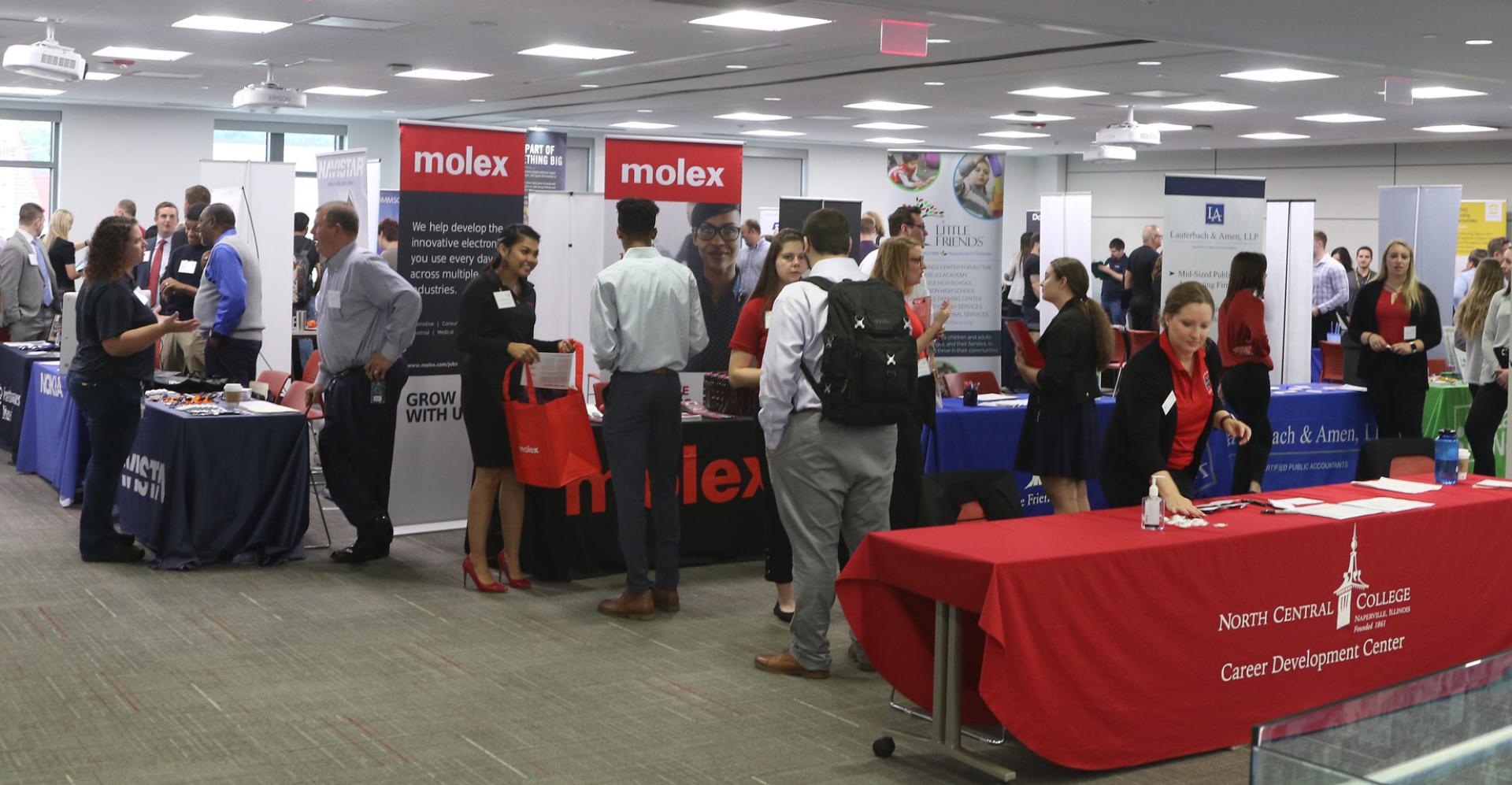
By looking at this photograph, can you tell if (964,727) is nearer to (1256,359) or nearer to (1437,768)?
(1437,768)

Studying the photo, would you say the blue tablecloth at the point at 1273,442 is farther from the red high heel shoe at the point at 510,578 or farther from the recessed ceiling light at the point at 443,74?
the recessed ceiling light at the point at 443,74

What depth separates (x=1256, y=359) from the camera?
701cm

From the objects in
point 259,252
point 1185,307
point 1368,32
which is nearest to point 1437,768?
point 1185,307

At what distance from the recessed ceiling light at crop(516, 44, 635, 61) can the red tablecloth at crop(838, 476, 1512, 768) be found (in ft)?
26.9

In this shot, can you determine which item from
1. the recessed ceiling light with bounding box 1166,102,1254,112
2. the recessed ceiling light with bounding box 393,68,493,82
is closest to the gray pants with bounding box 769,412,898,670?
the recessed ceiling light with bounding box 393,68,493,82

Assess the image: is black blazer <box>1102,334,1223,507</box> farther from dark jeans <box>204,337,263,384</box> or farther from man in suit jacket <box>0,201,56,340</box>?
man in suit jacket <box>0,201,56,340</box>

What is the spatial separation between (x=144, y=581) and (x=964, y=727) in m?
3.56

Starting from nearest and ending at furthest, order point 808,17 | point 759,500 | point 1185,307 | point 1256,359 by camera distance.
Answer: point 1185,307 → point 759,500 → point 1256,359 → point 808,17

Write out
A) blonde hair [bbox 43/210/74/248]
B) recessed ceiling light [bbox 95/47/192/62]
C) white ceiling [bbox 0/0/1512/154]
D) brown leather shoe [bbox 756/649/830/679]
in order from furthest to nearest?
recessed ceiling light [bbox 95/47/192/62]
blonde hair [bbox 43/210/74/248]
white ceiling [bbox 0/0/1512/154]
brown leather shoe [bbox 756/649/830/679]

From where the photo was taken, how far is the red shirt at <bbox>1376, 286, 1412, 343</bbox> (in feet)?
26.5

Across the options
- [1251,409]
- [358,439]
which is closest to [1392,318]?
[1251,409]

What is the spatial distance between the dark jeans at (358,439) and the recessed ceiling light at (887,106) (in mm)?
10088

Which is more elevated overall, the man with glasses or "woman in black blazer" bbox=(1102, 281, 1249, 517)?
the man with glasses

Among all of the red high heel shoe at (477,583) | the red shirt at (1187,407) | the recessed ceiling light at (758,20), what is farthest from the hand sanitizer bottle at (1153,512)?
the recessed ceiling light at (758,20)
